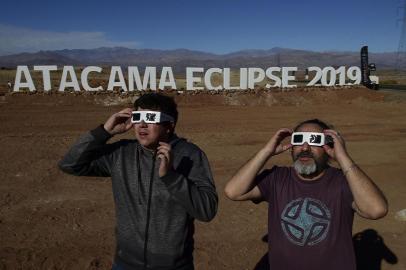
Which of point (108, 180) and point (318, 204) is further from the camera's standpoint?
point (108, 180)

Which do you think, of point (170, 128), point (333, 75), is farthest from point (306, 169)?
point (333, 75)

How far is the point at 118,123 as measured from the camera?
2.91 m

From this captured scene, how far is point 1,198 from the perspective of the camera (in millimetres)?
7844

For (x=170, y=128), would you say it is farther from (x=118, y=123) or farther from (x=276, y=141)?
(x=276, y=141)

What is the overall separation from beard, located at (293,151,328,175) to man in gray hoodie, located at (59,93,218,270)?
56cm

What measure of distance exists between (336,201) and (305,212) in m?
0.20

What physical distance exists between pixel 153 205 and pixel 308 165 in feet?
3.28

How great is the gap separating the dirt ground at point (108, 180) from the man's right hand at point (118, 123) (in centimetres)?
298

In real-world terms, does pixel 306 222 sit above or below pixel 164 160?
below

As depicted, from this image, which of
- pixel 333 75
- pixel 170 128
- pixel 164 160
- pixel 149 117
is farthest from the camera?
pixel 333 75

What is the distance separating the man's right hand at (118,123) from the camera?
9.41 ft

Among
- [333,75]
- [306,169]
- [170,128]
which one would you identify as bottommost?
[306,169]

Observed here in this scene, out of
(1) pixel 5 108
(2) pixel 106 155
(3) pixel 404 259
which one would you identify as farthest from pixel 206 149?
(1) pixel 5 108

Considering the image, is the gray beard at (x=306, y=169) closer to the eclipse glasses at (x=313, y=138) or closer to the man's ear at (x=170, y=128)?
the eclipse glasses at (x=313, y=138)
